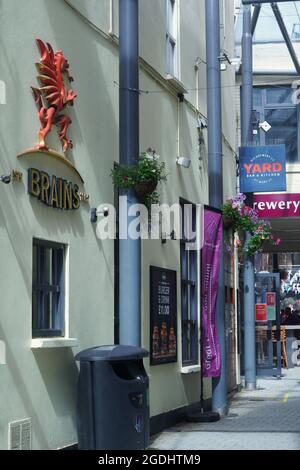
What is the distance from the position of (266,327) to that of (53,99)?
1440 centimetres

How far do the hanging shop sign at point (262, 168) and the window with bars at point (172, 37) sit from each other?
4301 mm

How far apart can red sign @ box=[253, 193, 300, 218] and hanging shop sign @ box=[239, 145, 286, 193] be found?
17.1 ft

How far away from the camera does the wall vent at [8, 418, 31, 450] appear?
8000 millimetres

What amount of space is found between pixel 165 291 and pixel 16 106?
5.15 meters

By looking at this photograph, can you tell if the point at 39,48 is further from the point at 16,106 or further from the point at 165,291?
the point at 165,291

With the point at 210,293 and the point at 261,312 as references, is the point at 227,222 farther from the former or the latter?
the point at 261,312

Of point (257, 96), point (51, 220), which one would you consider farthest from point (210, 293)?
point (257, 96)

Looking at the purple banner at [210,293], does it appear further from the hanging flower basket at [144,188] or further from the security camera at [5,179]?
the security camera at [5,179]

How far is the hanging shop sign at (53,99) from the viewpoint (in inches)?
346

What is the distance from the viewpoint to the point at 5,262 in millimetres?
8031

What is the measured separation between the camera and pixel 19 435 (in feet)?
26.8

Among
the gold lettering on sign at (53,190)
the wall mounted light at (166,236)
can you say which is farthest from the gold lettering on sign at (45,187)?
the wall mounted light at (166,236)

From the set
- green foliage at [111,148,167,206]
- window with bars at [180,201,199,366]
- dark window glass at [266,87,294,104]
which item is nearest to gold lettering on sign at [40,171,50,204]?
green foliage at [111,148,167,206]
